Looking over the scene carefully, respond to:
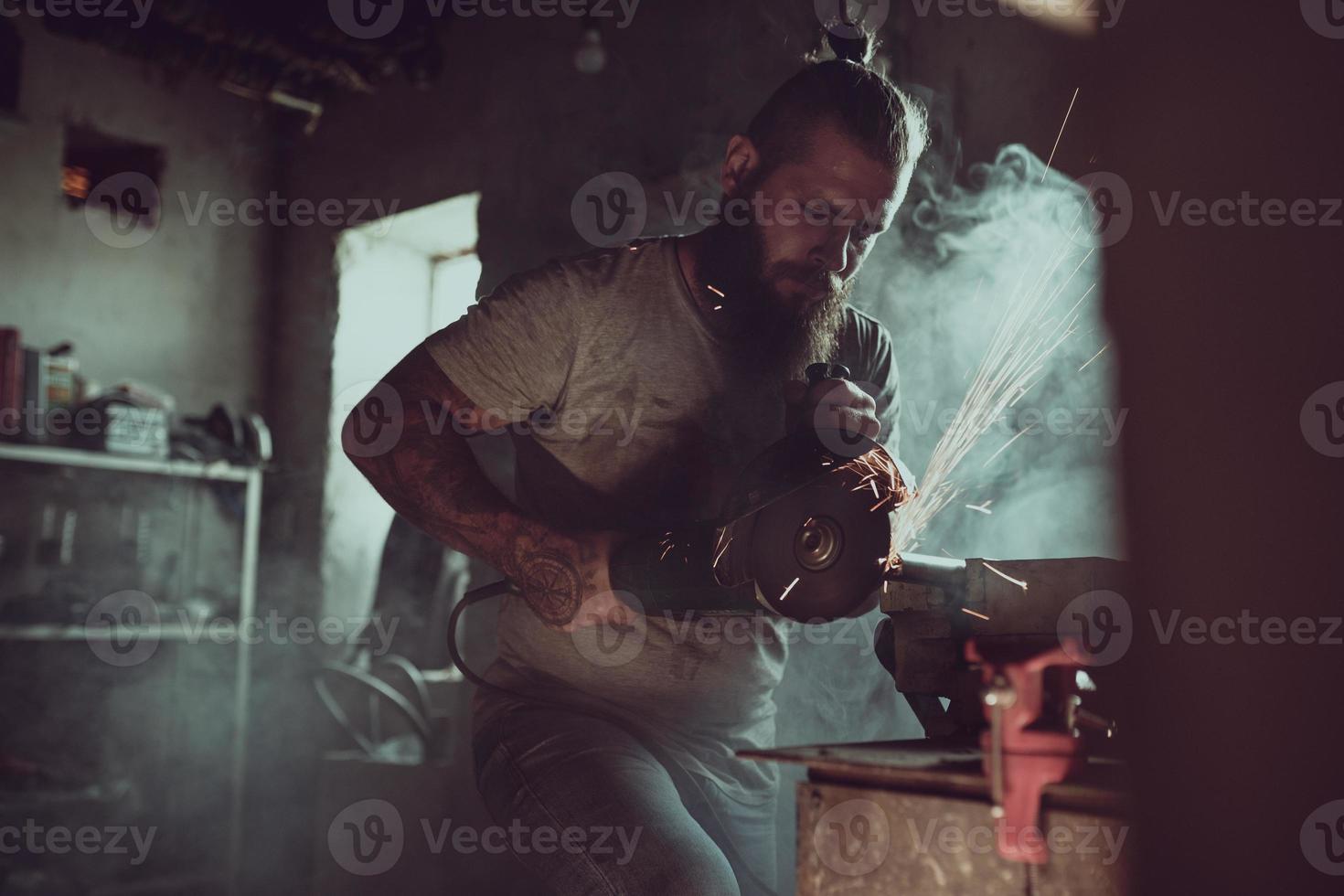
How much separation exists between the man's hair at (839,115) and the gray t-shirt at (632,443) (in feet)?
0.80

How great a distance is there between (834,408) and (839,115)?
1.73 feet

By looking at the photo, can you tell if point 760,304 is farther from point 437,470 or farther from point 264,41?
point 264,41

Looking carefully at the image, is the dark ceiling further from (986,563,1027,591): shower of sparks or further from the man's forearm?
(986,563,1027,591): shower of sparks

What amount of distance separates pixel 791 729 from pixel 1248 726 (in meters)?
Answer: 1.71

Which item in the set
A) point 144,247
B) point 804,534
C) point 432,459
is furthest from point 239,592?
point 804,534

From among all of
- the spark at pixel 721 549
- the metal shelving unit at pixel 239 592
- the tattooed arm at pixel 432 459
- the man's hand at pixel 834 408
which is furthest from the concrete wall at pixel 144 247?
the spark at pixel 721 549

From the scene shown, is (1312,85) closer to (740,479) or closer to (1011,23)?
(740,479)

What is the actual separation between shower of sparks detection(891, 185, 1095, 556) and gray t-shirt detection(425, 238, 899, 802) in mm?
474

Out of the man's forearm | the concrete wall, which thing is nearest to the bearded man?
the man's forearm

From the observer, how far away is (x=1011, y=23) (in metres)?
2.01

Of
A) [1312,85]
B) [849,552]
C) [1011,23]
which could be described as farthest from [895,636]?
A: [1011,23]

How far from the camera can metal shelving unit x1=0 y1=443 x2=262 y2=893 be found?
354 centimetres

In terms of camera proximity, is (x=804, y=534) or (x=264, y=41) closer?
(x=804, y=534)

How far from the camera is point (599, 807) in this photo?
122 cm
